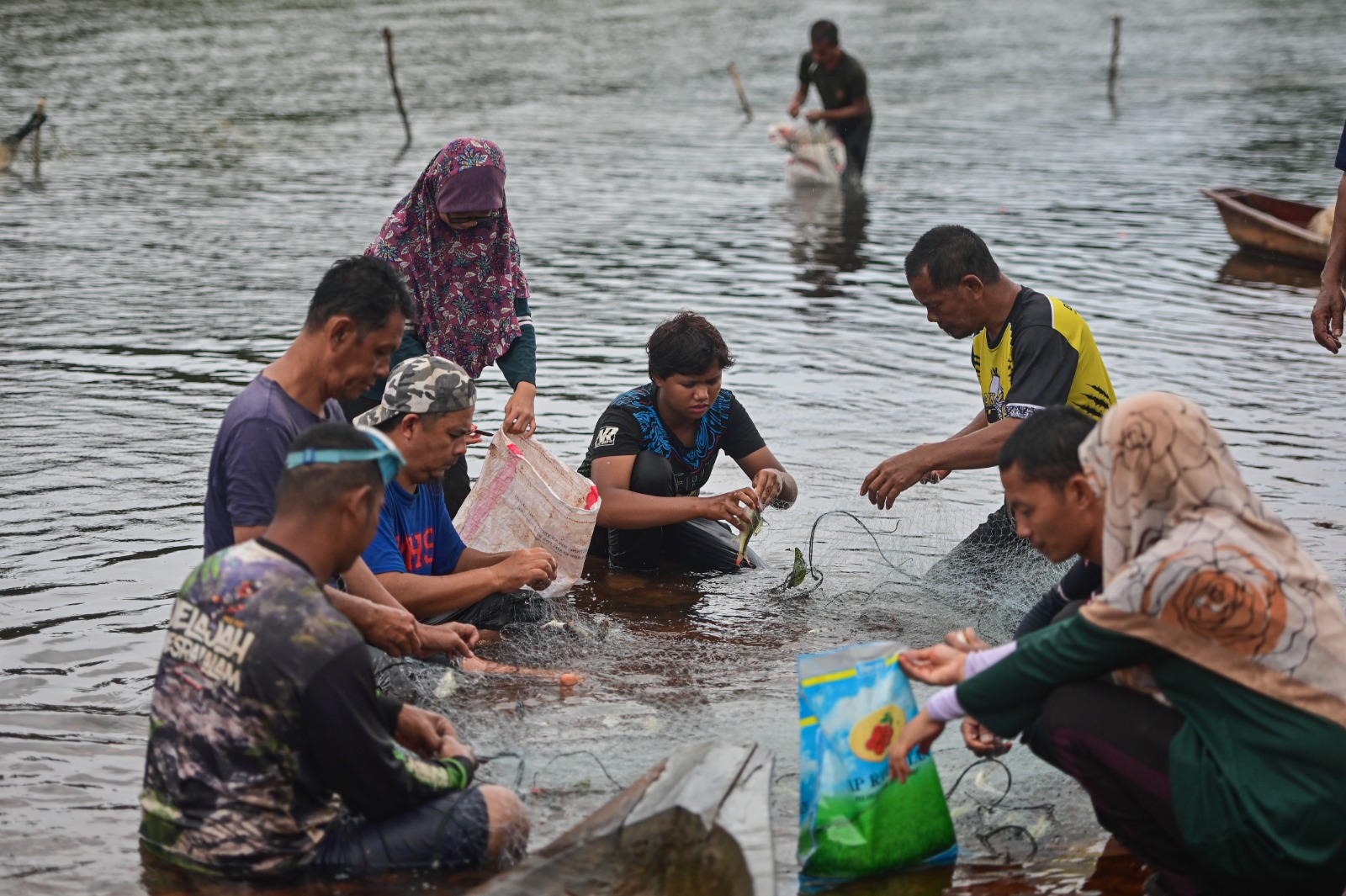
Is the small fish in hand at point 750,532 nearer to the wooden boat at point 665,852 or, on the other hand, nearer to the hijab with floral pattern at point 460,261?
the hijab with floral pattern at point 460,261

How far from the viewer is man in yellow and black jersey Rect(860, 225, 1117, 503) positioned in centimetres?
515

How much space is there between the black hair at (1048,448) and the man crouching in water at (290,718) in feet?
5.00

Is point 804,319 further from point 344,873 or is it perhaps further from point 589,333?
point 344,873

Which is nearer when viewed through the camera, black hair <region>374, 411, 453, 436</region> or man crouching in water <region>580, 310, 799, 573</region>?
black hair <region>374, 411, 453, 436</region>

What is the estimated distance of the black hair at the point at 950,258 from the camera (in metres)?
5.14

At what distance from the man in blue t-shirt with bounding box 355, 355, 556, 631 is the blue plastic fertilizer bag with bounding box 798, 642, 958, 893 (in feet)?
5.14

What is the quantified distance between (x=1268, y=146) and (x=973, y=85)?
9873 millimetres

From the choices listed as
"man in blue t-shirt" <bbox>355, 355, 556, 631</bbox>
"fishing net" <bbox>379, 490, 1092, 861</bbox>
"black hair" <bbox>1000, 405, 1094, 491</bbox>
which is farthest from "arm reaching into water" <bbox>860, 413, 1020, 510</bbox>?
"black hair" <bbox>1000, 405, 1094, 491</bbox>

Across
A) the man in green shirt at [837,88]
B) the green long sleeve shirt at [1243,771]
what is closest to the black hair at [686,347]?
the green long sleeve shirt at [1243,771]

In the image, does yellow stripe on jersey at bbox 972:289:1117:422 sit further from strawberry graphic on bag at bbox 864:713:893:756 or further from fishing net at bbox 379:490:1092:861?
strawberry graphic on bag at bbox 864:713:893:756

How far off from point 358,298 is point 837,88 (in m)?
14.0

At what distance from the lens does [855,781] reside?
11.4 ft

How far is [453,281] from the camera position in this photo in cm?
596

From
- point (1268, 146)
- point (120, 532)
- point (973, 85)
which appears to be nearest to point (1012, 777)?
point (120, 532)
